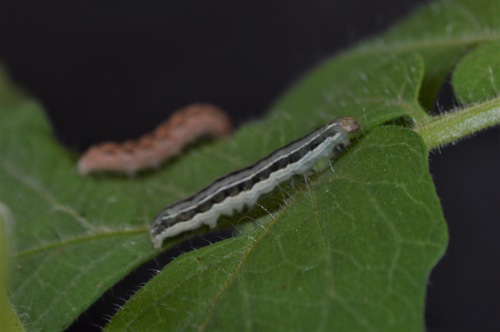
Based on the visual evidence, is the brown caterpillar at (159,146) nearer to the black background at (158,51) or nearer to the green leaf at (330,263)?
the green leaf at (330,263)

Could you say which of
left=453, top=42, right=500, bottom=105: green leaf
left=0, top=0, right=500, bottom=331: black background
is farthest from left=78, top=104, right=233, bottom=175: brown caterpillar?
left=0, top=0, right=500, bottom=331: black background

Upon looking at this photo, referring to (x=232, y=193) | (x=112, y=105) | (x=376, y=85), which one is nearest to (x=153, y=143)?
(x=232, y=193)

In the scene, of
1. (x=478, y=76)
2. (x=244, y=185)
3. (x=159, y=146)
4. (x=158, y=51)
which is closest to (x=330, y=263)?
(x=244, y=185)

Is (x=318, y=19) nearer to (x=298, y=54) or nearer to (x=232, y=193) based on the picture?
(x=298, y=54)

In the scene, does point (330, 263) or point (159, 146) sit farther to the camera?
point (159, 146)

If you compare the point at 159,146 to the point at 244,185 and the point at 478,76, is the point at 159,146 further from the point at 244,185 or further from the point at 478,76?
the point at 478,76

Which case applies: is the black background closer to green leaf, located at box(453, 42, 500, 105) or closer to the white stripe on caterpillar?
the white stripe on caterpillar
